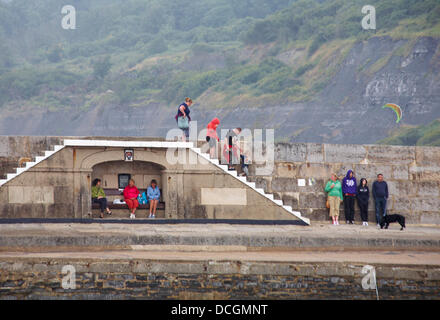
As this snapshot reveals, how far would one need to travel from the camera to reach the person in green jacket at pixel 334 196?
20.1 metres

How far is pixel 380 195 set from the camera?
20.4m

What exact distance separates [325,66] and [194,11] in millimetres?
53398

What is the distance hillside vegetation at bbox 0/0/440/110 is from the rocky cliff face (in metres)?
2.17

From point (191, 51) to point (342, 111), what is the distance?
35.6 meters

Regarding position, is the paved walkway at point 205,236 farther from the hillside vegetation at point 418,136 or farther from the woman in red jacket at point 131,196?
the hillside vegetation at point 418,136

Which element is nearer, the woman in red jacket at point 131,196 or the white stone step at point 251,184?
the woman in red jacket at point 131,196

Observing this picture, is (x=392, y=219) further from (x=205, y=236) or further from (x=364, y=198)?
(x=205, y=236)

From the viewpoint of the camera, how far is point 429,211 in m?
21.4

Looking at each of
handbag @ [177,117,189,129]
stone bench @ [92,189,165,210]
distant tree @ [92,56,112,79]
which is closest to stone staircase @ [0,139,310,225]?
handbag @ [177,117,189,129]

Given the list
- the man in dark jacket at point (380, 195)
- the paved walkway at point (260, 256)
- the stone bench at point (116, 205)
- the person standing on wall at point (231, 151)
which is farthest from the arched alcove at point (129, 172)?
the man in dark jacket at point (380, 195)

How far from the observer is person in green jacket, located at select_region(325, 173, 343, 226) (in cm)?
2011

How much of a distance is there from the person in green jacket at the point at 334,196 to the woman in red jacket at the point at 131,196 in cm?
515

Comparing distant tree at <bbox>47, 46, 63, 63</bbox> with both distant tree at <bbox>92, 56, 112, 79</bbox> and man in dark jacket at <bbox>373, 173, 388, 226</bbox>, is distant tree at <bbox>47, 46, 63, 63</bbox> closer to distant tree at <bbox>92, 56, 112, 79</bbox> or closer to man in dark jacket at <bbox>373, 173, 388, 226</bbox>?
distant tree at <bbox>92, 56, 112, 79</bbox>
